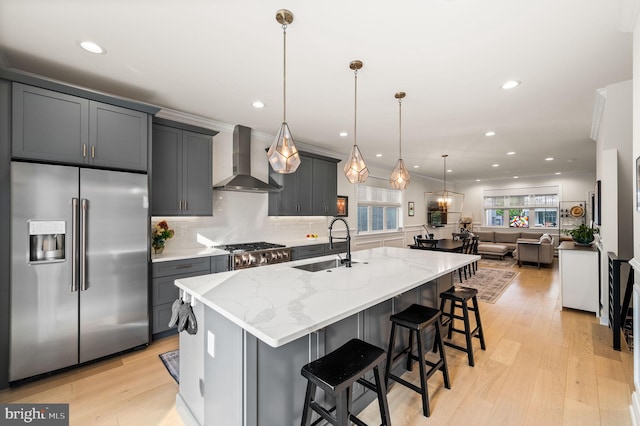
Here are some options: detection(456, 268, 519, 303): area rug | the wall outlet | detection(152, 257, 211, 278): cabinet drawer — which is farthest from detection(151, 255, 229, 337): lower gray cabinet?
detection(456, 268, 519, 303): area rug

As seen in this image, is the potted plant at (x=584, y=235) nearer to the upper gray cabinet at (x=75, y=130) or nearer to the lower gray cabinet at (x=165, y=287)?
the lower gray cabinet at (x=165, y=287)

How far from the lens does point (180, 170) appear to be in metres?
3.37

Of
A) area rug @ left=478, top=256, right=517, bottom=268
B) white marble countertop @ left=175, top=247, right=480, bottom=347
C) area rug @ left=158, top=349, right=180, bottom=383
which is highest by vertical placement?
white marble countertop @ left=175, top=247, right=480, bottom=347

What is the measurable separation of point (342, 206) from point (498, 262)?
202 inches

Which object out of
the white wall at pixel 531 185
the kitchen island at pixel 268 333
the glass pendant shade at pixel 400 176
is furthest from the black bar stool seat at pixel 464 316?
the white wall at pixel 531 185

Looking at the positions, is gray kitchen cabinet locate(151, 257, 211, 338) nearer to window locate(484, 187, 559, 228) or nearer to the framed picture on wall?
the framed picture on wall

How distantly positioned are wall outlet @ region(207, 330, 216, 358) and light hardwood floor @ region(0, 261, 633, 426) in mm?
765

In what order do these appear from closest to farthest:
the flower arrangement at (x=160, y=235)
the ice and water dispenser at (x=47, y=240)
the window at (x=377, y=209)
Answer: the ice and water dispenser at (x=47, y=240), the flower arrangement at (x=160, y=235), the window at (x=377, y=209)

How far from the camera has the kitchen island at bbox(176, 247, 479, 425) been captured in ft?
4.24

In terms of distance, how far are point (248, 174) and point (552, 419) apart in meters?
3.87

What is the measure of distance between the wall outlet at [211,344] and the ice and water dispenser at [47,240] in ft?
5.78

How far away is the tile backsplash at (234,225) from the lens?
365cm

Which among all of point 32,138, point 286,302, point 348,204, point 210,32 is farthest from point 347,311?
point 348,204

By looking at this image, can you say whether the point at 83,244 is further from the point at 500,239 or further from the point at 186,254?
the point at 500,239
